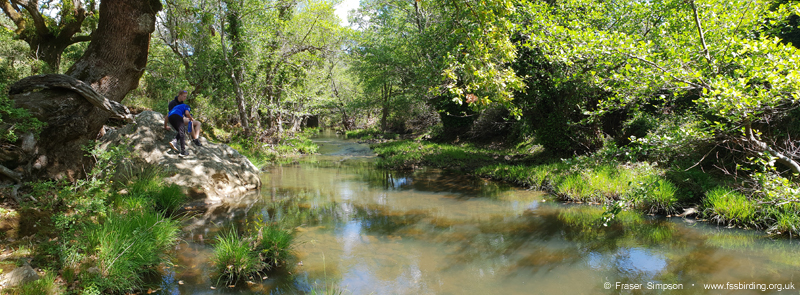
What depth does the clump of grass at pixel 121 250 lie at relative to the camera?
4.00 meters

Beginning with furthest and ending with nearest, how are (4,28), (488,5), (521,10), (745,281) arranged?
(4,28)
(521,10)
(488,5)
(745,281)

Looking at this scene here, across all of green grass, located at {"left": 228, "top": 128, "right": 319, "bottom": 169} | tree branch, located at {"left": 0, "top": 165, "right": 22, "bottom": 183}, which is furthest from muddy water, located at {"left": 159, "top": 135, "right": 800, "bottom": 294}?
green grass, located at {"left": 228, "top": 128, "right": 319, "bottom": 169}

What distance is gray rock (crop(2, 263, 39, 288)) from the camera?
3.31m

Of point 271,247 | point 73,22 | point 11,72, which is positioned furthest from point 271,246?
point 73,22

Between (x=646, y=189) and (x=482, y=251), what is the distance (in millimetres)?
2563

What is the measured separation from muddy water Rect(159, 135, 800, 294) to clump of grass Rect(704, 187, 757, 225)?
36 centimetres

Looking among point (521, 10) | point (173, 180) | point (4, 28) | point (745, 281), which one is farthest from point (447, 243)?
point (4, 28)

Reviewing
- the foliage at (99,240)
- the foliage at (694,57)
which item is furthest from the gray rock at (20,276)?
the foliage at (694,57)

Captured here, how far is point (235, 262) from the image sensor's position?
4664mm

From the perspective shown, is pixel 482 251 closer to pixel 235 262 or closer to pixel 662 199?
pixel 235 262

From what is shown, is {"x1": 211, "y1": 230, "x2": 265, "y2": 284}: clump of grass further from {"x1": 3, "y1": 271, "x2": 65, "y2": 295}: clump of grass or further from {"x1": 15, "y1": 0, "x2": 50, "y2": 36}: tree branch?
{"x1": 15, "y1": 0, "x2": 50, "y2": 36}: tree branch

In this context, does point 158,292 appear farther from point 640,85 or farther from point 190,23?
point 190,23

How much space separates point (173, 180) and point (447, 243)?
6421 mm

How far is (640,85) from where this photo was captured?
6.63 metres
